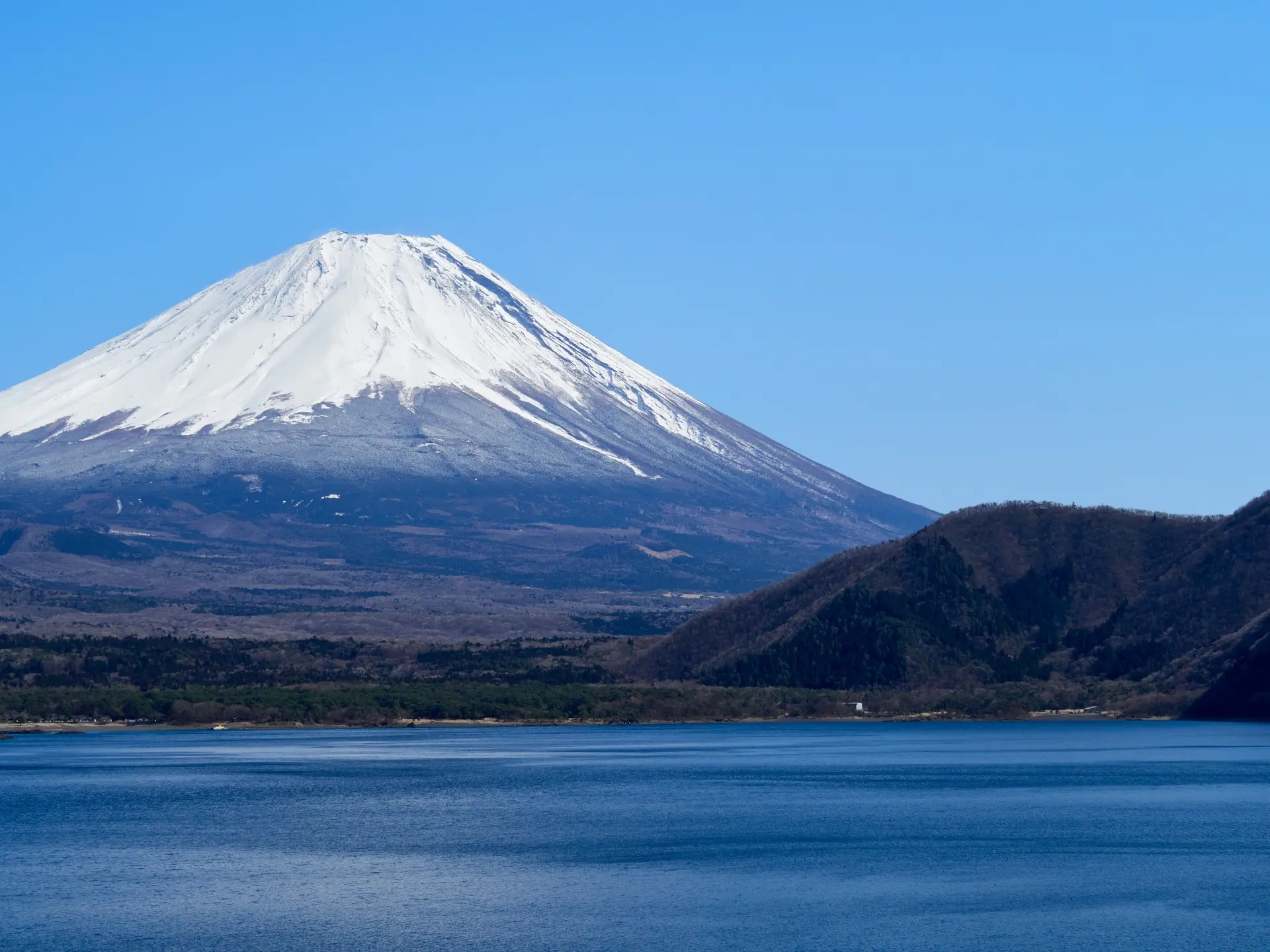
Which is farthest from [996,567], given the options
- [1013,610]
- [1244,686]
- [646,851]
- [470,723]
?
[646,851]

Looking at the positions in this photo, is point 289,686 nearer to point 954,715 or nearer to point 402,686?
point 402,686

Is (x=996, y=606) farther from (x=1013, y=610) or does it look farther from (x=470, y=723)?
(x=470, y=723)

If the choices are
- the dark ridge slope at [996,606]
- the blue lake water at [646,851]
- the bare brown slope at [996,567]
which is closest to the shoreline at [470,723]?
the dark ridge slope at [996,606]

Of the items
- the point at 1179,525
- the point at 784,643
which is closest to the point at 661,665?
the point at 784,643

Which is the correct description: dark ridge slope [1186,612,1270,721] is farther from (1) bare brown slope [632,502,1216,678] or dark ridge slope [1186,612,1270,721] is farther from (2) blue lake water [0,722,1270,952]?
(1) bare brown slope [632,502,1216,678]

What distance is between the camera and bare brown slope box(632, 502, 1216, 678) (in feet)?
509

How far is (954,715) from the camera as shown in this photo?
140m

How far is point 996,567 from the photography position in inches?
6245

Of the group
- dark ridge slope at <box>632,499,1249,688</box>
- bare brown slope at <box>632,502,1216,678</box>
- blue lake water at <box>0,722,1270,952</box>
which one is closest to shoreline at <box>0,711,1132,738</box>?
dark ridge slope at <box>632,499,1249,688</box>

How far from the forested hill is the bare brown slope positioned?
0.16 metres

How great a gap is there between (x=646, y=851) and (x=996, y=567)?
9760 centimetres

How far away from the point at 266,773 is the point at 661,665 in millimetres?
71087

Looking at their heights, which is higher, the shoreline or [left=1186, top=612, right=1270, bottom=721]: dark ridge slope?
[left=1186, top=612, right=1270, bottom=721]: dark ridge slope

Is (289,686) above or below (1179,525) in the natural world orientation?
below
